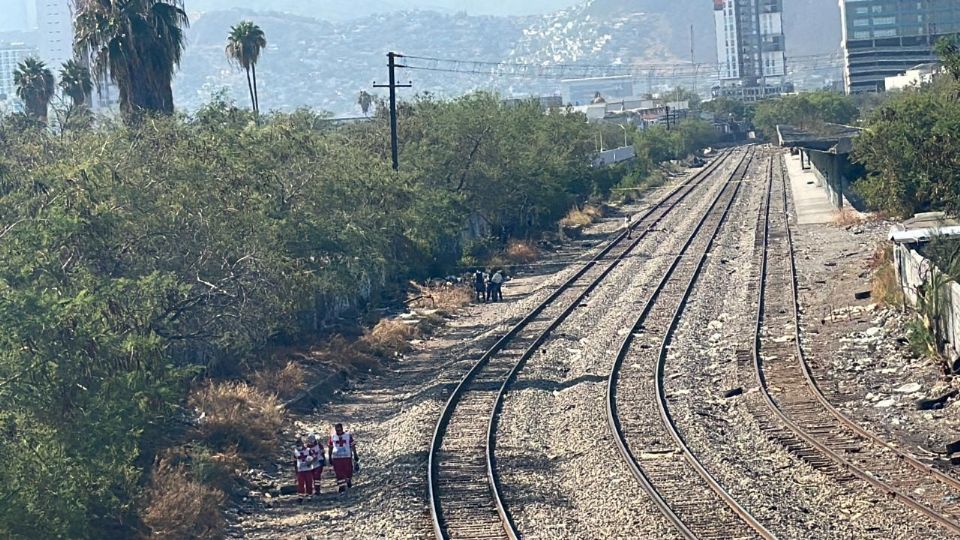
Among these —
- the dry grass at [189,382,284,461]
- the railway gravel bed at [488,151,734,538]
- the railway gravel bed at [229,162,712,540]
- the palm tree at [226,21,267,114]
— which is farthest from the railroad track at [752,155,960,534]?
the palm tree at [226,21,267,114]

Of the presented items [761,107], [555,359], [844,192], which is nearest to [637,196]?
[844,192]

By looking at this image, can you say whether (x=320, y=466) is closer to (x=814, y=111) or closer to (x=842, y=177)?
(x=842, y=177)

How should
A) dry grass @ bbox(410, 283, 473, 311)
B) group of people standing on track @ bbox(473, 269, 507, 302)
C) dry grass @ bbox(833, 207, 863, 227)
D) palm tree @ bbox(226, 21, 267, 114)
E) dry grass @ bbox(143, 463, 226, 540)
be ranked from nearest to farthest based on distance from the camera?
1. dry grass @ bbox(143, 463, 226, 540)
2. dry grass @ bbox(410, 283, 473, 311)
3. group of people standing on track @ bbox(473, 269, 507, 302)
4. dry grass @ bbox(833, 207, 863, 227)
5. palm tree @ bbox(226, 21, 267, 114)

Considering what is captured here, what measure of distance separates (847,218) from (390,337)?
90.7ft

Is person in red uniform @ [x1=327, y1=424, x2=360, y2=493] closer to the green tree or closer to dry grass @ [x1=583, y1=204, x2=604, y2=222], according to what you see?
the green tree

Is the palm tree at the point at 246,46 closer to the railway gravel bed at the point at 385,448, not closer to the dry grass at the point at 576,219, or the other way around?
the dry grass at the point at 576,219

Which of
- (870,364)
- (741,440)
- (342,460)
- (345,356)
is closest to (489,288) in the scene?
(345,356)

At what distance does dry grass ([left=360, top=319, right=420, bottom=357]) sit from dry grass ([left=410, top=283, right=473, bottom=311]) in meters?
4.24

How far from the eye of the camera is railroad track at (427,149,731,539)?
614 inches

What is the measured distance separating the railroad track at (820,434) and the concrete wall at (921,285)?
2384 mm

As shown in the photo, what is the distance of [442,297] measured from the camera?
127 ft

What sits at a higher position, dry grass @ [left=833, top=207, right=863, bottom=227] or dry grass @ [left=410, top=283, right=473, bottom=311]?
dry grass @ [left=833, top=207, right=863, bottom=227]

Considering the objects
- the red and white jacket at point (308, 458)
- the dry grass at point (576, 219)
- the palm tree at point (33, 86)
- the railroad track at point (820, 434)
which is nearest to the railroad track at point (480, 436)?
the red and white jacket at point (308, 458)

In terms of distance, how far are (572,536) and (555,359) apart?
12.9 metres
